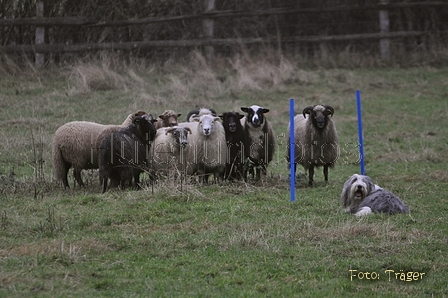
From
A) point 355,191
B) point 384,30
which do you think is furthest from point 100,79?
point 355,191

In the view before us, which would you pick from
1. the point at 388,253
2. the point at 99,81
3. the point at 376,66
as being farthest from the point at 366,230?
the point at 376,66

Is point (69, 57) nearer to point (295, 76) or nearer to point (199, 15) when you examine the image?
point (199, 15)

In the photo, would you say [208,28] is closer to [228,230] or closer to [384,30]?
[384,30]

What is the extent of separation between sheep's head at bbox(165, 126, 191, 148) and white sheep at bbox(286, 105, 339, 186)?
1.98 meters

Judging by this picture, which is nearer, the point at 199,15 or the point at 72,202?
the point at 72,202

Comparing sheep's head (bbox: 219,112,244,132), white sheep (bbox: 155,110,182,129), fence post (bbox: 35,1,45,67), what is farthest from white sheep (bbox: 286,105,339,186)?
fence post (bbox: 35,1,45,67)

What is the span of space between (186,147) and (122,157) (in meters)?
1.36

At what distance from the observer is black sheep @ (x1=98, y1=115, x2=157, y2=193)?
11789 mm

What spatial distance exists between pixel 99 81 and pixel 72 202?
1090 cm

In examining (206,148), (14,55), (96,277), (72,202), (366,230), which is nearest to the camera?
(96,277)

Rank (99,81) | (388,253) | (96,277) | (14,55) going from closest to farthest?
1. (96,277)
2. (388,253)
3. (99,81)
4. (14,55)

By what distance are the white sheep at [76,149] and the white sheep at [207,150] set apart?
4.23ft

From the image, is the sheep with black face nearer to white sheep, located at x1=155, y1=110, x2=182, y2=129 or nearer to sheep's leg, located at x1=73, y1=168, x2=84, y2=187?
white sheep, located at x1=155, y1=110, x2=182, y2=129

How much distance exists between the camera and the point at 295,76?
22.5 meters
